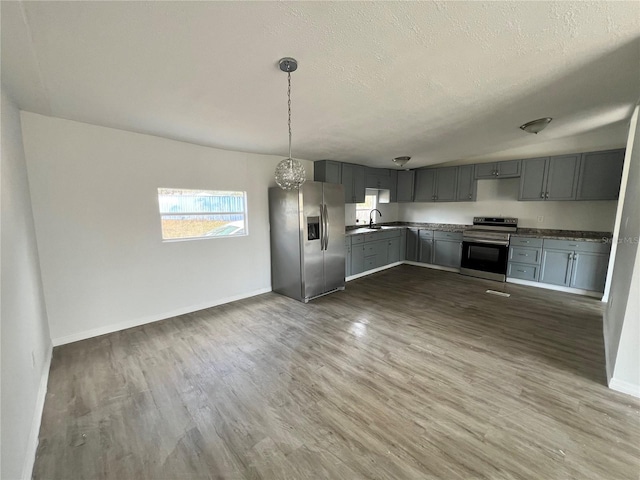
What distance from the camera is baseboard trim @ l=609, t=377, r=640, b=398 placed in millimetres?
2068

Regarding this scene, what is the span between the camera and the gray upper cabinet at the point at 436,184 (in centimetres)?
579

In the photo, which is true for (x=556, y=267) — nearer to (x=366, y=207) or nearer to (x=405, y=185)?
(x=405, y=185)

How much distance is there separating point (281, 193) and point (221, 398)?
9.45ft

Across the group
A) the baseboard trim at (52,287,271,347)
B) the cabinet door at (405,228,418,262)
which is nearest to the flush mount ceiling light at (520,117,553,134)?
the cabinet door at (405,228,418,262)

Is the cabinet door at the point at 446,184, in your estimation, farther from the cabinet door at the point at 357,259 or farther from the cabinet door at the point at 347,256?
the cabinet door at the point at 347,256

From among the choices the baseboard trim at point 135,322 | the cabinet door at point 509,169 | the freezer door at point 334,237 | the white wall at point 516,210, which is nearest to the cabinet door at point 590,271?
the white wall at point 516,210

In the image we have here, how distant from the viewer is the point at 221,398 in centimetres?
207

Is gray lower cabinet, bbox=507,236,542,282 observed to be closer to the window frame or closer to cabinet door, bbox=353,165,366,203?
cabinet door, bbox=353,165,366,203

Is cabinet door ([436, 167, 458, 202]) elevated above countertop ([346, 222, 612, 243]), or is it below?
above

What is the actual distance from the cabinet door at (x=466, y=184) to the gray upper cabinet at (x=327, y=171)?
2.72 m

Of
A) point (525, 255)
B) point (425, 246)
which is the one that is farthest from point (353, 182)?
point (525, 255)

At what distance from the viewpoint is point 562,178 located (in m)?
4.46

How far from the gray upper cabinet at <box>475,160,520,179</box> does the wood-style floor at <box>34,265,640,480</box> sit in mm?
2817

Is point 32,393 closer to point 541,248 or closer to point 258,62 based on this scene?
point 258,62
